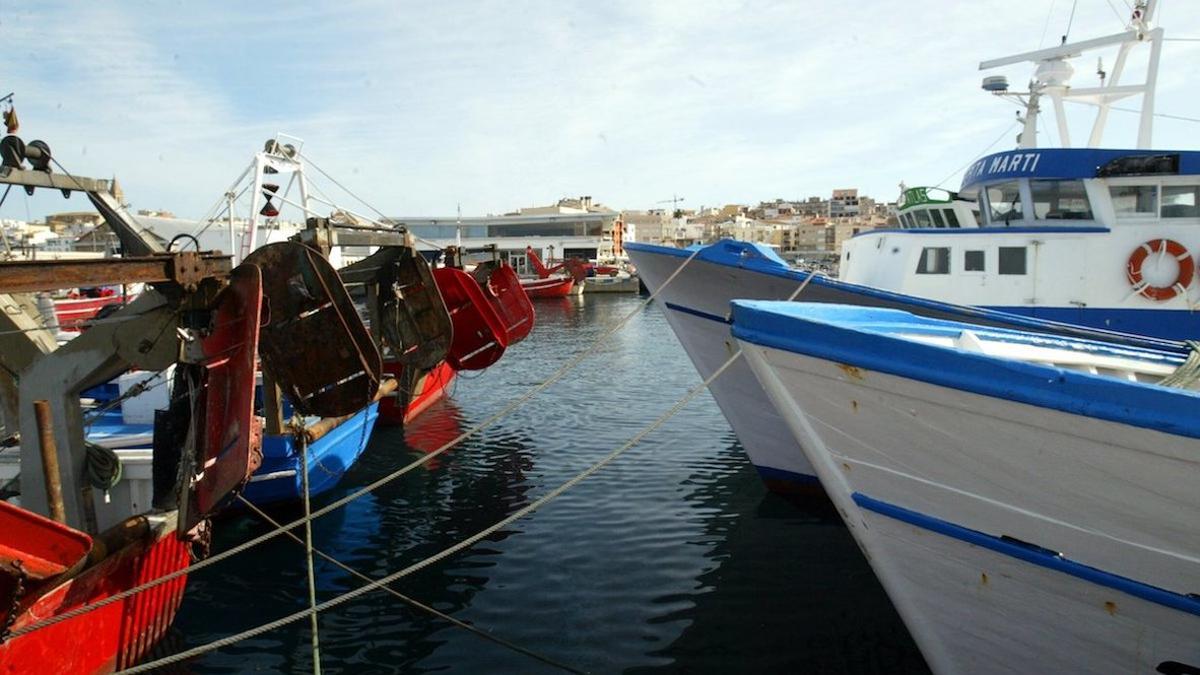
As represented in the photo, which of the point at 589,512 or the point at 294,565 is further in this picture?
the point at 589,512

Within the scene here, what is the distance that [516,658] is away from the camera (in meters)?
6.53

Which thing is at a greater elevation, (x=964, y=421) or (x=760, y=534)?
(x=964, y=421)

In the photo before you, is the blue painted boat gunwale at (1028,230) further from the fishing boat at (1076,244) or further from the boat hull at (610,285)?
the boat hull at (610,285)

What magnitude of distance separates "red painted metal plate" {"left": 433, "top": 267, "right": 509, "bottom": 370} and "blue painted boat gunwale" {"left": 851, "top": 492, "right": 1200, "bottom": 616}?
9.13 metres

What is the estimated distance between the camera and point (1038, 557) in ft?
14.7

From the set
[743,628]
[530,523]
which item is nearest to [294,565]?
[530,523]

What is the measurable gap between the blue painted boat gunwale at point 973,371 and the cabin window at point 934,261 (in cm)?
733

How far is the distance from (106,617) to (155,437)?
1.46m

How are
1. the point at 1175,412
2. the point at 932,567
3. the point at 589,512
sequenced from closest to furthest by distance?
the point at 1175,412 → the point at 932,567 → the point at 589,512

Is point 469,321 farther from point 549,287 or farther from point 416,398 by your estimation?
point 549,287

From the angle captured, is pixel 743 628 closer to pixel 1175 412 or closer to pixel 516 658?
pixel 516 658

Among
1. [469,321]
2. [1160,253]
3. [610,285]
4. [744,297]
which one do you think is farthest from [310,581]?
[610,285]

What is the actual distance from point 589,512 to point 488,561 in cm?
180

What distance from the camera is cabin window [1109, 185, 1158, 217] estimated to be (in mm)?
11070
